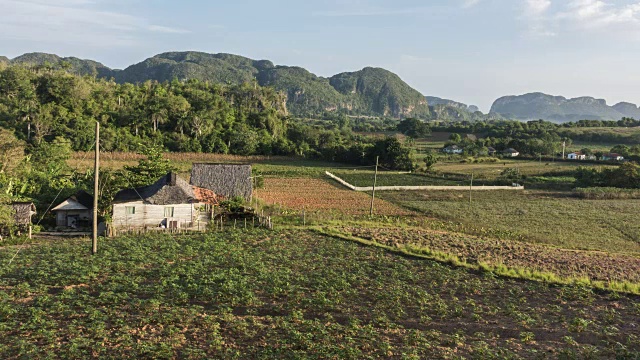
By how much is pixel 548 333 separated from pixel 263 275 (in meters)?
9.95

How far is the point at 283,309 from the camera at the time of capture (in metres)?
14.7

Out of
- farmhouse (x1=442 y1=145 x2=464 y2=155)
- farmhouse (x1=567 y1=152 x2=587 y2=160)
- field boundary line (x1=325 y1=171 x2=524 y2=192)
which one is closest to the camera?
field boundary line (x1=325 y1=171 x2=524 y2=192)

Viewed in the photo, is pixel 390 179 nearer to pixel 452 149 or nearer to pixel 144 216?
pixel 144 216

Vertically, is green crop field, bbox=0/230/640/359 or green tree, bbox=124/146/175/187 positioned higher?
green tree, bbox=124/146/175/187

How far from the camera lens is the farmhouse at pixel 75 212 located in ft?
88.1

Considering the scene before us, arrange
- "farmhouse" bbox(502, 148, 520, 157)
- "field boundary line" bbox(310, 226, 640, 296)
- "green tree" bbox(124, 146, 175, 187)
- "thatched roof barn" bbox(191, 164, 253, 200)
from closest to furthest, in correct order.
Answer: "field boundary line" bbox(310, 226, 640, 296) < "green tree" bbox(124, 146, 175, 187) < "thatched roof barn" bbox(191, 164, 253, 200) < "farmhouse" bbox(502, 148, 520, 157)

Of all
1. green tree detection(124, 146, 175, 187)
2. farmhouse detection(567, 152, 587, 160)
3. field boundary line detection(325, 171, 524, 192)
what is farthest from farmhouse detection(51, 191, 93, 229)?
farmhouse detection(567, 152, 587, 160)

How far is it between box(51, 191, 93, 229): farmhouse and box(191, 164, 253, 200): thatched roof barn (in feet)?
30.6

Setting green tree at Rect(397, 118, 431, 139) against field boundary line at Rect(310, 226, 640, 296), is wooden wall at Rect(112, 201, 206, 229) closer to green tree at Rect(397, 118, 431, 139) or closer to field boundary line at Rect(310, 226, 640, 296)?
field boundary line at Rect(310, 226, 640, 296)

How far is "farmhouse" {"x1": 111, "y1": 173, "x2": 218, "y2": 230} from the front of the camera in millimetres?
26641

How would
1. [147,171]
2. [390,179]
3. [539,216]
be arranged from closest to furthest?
[147,171]
[539,216]
[390,179]

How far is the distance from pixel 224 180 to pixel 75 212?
458 inches

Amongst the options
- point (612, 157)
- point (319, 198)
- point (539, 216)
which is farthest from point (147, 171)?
point (612, 157)

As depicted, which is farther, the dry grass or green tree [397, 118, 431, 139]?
green tree [397, 118, 431, 139]
